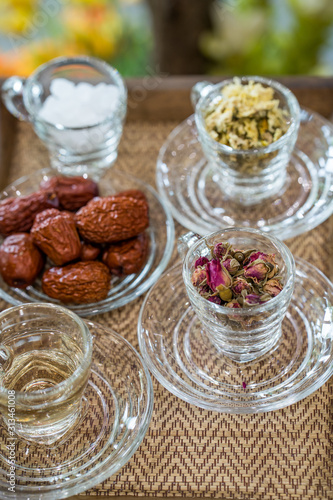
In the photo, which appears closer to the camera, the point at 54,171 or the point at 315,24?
the point at 54,171

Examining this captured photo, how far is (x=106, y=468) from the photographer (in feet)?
2.32

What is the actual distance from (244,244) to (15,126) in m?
0.50

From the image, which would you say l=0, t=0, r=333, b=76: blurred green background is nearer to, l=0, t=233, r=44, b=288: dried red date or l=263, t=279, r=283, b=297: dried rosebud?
l=0, t=233, r=44, b=288: dried red date

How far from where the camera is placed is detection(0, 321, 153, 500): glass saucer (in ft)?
2.31

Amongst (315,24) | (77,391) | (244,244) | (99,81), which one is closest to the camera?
(77,391)

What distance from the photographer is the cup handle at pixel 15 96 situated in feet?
3.42

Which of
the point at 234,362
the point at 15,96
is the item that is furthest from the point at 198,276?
the point at 15,96

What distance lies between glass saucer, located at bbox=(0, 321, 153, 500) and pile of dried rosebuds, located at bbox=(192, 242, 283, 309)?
127mm

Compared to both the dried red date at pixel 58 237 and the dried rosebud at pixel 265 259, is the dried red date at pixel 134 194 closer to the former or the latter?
the dried red date at pixel 58 237

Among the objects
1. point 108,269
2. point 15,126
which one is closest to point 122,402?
point 108,269

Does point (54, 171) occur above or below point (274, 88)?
below

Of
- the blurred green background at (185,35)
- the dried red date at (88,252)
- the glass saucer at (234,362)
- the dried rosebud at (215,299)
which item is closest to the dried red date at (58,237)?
the dried red date at (88,252)

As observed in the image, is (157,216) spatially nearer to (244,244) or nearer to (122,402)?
(244,244)

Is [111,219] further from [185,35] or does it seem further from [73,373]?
[185,35]
